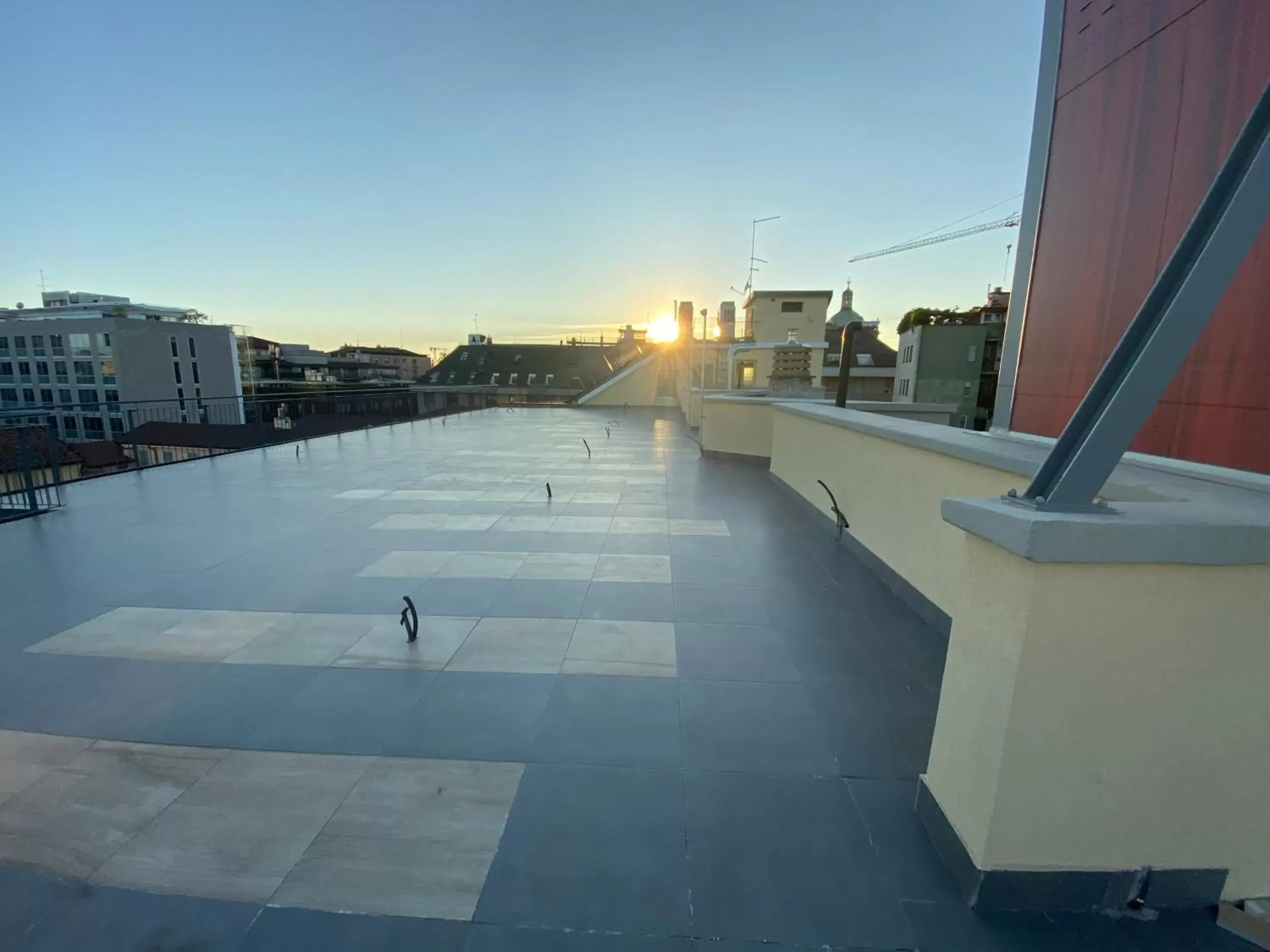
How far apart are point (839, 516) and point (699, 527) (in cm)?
152

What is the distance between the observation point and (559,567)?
4586 millimetres

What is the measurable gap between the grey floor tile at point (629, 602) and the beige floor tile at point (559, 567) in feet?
0.85

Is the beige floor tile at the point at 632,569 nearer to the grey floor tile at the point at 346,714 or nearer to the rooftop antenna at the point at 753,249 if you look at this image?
the grey floor tile at the point at 346,714

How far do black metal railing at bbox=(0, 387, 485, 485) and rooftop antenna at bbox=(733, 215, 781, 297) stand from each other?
39.3 feet

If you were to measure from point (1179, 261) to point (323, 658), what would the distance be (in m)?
4.25

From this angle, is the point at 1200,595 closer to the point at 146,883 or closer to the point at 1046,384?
the point at 146,883

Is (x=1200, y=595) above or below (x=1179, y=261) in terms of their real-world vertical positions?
below

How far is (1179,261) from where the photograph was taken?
148 cm

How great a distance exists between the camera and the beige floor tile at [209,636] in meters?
3.13

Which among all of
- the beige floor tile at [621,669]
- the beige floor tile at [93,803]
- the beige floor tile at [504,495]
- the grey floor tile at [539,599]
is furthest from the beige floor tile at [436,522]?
the beige floor tile at [93,803]

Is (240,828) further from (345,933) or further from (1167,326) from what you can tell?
(1167,326)

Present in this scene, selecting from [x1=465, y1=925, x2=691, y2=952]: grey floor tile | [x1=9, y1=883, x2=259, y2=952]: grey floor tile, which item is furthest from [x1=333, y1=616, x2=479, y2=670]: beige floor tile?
[x1=465, y1=925, x2=691, y2=952]: grey floor tile

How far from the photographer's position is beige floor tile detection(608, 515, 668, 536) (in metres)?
5.60

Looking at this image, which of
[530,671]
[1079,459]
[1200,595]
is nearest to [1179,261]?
[1079,459]
